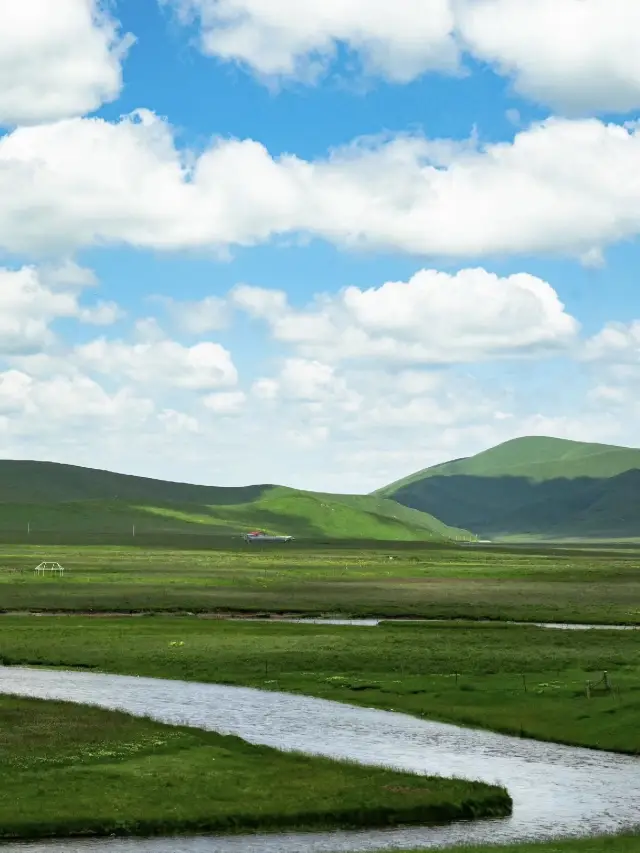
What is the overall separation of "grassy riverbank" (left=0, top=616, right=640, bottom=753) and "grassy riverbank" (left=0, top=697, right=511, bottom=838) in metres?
12.7

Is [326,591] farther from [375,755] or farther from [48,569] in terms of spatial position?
[375,755]

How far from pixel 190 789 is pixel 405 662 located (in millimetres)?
32407

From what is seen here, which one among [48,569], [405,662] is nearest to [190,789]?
[405,662]

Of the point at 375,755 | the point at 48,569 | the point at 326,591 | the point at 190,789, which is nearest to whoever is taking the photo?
the point at 190,789

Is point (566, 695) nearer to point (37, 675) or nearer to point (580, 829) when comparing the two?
point (580, 829)

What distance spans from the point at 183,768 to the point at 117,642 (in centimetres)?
3924

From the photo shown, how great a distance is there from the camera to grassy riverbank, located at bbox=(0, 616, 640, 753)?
54750 mm

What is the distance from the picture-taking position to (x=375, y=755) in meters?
46.5

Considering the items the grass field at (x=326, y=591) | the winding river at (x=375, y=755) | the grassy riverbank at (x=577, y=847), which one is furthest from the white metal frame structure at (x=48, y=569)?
the grassy riverbank at (x=577, y=847)

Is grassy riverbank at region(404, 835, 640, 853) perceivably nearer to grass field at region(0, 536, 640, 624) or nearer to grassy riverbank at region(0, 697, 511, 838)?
grassy riverbank at region(0, 697, 511, 838)

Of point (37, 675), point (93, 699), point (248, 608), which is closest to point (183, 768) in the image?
point (93, 699)

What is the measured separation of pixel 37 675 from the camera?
6725 cm

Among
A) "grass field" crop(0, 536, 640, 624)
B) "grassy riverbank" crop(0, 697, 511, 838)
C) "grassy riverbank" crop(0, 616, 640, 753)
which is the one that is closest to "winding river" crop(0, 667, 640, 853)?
"grassy riverbank" crop(0, 697, 511, 838)

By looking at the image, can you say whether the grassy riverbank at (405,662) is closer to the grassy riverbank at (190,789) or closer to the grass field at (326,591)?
the grassy riverbank at (190,789)
